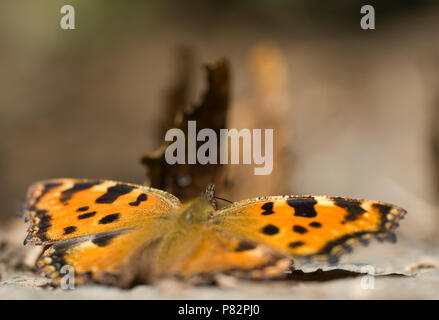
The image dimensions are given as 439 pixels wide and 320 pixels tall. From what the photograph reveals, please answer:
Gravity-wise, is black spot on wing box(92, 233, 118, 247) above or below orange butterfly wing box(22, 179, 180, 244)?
below

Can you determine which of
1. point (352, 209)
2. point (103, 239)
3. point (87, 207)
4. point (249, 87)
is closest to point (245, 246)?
point (352, 209)

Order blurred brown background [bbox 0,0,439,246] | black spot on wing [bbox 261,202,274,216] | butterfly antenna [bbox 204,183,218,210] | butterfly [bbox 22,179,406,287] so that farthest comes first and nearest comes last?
blurred brown background [bbox 0,0,439,246]
butterfly antenna [bbox 204,183,218,210]
black spot on wing [bbox 261,202,274,216]
butterfly [bbox 22,179,406,287]

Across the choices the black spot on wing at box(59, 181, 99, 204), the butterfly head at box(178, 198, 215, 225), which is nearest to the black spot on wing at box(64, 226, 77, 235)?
the black spot on wing at box(59, 181, 99, 204)

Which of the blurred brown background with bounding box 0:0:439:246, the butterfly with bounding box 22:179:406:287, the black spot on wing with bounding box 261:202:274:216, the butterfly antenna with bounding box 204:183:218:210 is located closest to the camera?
the butterfly with bounding box 22:179:406:287

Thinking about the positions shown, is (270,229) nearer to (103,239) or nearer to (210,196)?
(210,196)

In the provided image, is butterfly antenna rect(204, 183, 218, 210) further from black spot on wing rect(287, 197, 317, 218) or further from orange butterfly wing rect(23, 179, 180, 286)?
black spot on wing rect(287, 197, 317, 218)

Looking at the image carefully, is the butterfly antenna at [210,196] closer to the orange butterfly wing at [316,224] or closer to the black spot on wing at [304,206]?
the orange butterfly wing at [316,224]

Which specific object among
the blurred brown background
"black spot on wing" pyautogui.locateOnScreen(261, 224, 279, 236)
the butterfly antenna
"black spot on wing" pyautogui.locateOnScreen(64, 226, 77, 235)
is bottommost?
"black spot on wing" pyautogui.locateOnScreen(64, 226, 77, 235)
